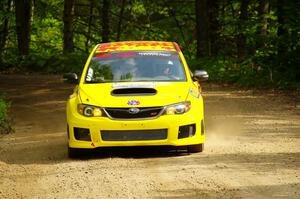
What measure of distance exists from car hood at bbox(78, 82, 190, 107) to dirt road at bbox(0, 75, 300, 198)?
2.72 feet

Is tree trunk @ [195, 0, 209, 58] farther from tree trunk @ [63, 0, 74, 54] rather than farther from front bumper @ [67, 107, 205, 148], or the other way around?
front bumper @ [67, 107, 205, 148]

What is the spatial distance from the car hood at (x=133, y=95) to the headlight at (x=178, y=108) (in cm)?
7

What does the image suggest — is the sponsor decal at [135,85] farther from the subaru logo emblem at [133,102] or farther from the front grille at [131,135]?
the front grille at [131,135]

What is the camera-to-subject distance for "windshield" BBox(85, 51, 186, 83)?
1173cm

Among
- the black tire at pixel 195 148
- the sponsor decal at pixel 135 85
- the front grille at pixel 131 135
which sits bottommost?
the black tire at pixel 195 148

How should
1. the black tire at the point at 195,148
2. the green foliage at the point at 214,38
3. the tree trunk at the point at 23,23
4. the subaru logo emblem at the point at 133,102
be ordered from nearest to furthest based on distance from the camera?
the subaru logo emblem at the point at 133,102 → the black tire at the point at 195,148 → the green foliage at the point at 214,38 → the tree trunk at the point at 23,23

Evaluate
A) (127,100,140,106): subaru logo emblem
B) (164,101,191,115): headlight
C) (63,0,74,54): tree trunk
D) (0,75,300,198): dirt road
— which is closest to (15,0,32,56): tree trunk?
(63,0,74,54): tree trunk

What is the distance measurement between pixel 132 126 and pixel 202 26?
18966 mm

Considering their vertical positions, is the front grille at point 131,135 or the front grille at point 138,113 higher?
the front grille at point 138,113

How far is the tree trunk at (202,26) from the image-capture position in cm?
2878

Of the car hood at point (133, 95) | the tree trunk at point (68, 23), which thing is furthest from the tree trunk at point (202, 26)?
the car hood at point (133, 95)

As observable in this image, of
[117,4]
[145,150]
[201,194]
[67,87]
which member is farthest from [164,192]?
[117,4]

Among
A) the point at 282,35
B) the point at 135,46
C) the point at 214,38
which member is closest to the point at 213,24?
the point at 214,38

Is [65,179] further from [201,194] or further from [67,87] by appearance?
[67,87]
